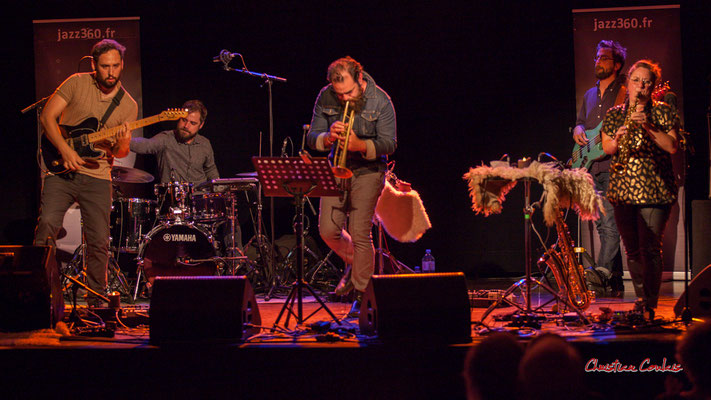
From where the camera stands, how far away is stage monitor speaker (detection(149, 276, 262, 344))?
4340 mm

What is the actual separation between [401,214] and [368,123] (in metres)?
1.87

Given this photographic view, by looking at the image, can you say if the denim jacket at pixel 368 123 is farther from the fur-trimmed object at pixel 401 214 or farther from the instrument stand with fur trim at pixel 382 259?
the instrument stand with fur trim at pixel 382 259

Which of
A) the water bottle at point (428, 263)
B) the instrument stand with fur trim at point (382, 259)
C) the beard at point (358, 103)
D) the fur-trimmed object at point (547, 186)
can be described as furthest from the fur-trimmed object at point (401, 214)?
the fur-trimmed object at point (547, 186)

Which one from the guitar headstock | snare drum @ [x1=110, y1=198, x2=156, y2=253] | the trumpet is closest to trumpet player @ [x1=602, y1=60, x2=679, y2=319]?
the trumpet

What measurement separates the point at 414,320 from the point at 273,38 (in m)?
5.59

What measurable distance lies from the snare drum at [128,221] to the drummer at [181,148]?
587 millimetres

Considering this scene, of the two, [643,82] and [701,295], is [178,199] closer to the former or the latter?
[643,82]

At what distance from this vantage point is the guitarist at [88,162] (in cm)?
568

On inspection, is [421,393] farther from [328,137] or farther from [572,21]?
[572,21]

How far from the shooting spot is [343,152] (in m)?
5.13

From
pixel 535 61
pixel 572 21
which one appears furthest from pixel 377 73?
pixel 572 21

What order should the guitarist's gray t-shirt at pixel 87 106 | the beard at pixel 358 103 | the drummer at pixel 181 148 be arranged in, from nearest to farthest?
the beard at pixel 358 103
the guitarist's gray t-shirt at pixel 87 106
the drummer at pixel 181 148

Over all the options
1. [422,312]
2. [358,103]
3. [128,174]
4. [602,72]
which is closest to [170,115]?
[128,174]

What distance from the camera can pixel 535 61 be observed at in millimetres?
8633
